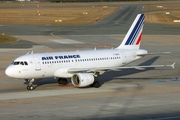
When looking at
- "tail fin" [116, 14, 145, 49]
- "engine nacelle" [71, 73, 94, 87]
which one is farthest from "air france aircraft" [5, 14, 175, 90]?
"tail fin" [116, 14, 145, 49]

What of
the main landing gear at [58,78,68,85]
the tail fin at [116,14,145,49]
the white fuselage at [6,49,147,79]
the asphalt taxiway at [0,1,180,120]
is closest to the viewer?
the asphalt taxiway at [0,1,180,120]

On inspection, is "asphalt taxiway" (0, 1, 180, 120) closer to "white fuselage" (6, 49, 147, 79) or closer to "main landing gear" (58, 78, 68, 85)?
"main landing gear" (58, 78, 68, 85)

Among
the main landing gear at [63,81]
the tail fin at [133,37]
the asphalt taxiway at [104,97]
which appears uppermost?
the tail fin at [133,37]

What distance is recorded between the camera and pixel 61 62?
152 ft

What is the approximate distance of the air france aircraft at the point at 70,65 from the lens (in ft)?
146

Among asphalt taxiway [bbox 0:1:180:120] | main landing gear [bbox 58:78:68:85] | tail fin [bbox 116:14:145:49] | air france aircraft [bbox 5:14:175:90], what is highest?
tail fin [bbox 116:14:145:49]

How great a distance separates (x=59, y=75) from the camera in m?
46.3

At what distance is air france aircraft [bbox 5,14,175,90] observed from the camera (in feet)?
146

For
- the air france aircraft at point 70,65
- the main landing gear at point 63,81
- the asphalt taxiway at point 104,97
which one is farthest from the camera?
the main landing gear at point 63,81

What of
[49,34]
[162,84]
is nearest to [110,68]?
[162,84]

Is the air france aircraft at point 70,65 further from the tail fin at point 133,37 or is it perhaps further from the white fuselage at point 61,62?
the tail fin at point 133,37

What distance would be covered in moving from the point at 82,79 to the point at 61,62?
3.03 metres

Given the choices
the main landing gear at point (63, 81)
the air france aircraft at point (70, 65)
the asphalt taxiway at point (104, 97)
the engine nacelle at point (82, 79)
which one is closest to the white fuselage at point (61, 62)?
the air france aircraft at point (70, 65)

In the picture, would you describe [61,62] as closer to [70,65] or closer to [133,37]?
[70,65]
